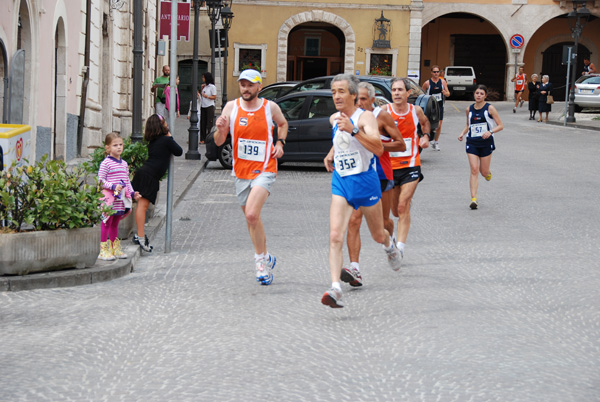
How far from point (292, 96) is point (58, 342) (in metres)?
14.0

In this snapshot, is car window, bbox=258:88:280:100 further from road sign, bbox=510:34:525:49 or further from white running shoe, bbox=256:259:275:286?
road sign, bbox=510:34:525:49

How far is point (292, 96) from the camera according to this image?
19562 mm

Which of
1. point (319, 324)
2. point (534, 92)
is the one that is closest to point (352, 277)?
point (319, 324)

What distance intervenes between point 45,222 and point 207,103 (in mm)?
17610

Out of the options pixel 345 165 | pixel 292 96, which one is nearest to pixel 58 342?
pixel 345 165

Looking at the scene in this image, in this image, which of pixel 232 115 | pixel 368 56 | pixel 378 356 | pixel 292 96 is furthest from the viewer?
pixel 368 56

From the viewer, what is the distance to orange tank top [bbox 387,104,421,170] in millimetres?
9383

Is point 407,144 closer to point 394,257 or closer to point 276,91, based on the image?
point 394,257

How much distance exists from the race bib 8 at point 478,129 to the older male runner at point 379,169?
4.96m

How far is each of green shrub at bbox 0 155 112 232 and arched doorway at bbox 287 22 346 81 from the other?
139 ft

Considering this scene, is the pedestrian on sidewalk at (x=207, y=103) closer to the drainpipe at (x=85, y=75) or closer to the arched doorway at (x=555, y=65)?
the drainpipe at (x=85, y=75)

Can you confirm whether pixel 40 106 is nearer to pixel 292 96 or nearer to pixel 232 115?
pixel 292 96

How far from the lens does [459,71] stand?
51.0m

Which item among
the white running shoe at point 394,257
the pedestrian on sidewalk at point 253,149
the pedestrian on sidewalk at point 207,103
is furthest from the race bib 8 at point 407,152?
the pedestrian on sidewalk at point 207,103
